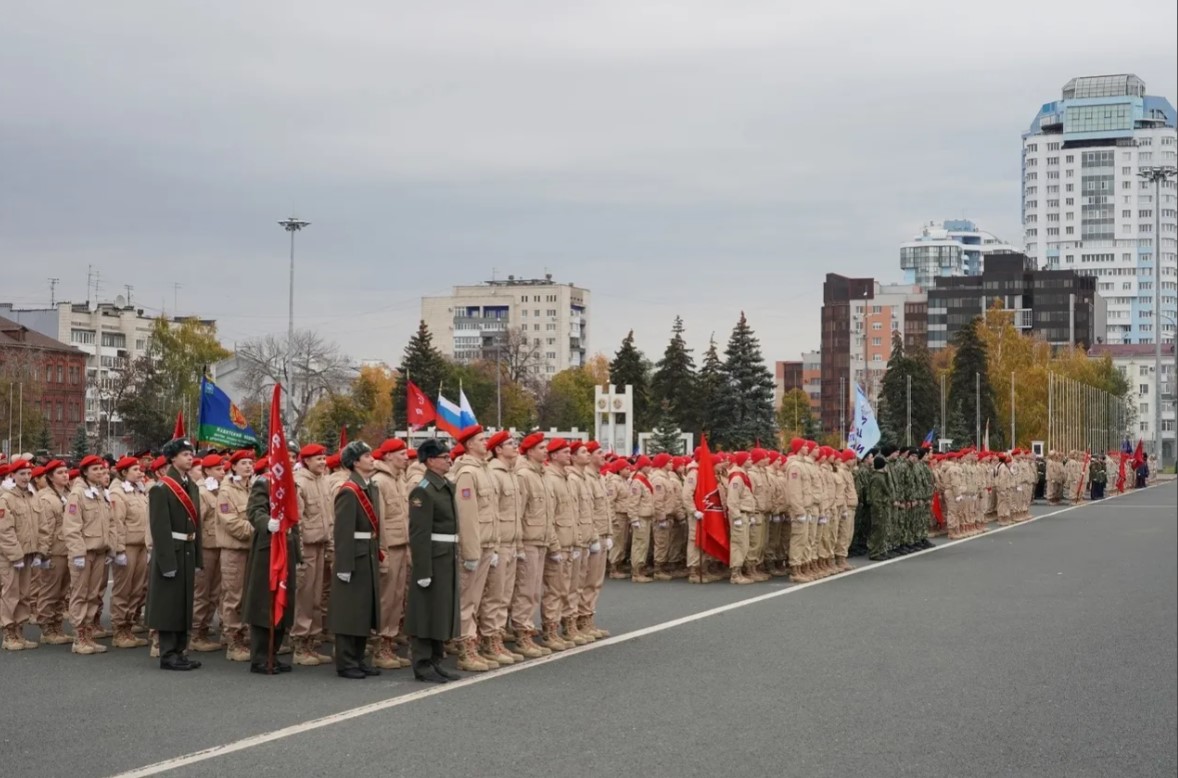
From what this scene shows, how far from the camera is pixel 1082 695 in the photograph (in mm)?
10500

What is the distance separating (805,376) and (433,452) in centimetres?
17612

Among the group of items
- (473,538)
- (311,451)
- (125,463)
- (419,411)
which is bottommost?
(473,538)

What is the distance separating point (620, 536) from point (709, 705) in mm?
11187

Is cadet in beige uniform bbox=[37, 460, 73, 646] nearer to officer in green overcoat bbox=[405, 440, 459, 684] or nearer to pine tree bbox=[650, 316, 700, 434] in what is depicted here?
officer in green overcoat bbox=[405, 440, 459, 684]

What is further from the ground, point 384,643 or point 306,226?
point 306,226

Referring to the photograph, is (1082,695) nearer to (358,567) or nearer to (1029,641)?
(1029,641)

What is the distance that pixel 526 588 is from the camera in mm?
13188

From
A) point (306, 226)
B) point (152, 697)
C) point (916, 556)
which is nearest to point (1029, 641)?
point (152, 697)

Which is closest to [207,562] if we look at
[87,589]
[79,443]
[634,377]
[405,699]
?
[87,589]

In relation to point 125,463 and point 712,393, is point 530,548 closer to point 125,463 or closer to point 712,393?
point 125,463

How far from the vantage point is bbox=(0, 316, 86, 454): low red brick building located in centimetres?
2771

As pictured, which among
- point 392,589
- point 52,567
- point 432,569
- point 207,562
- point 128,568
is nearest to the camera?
point 432,569

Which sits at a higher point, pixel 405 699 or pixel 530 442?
pixel 530 442

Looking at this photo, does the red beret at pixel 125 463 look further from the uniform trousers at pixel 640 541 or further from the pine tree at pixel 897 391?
the pine tree at pixel 897 391
